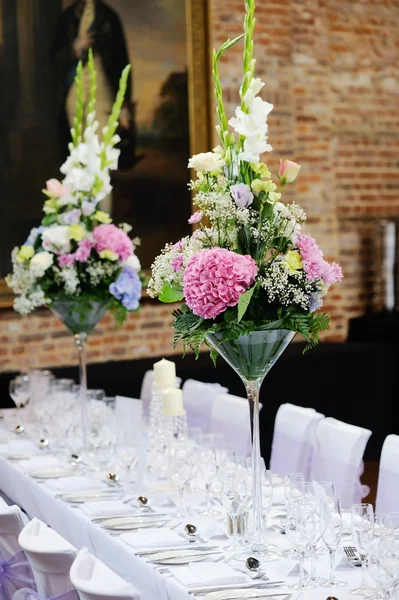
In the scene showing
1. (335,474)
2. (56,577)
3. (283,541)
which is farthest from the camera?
(335,474)

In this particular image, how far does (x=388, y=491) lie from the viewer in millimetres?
3844

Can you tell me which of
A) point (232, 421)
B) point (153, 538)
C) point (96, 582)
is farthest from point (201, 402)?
point (96, 582)

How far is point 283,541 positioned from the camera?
10.1 ft

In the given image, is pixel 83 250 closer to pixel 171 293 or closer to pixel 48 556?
pixel 171 293

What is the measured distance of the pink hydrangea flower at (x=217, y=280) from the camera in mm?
2873

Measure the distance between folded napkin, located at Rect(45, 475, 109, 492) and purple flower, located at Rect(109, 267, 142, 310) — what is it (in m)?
1.00

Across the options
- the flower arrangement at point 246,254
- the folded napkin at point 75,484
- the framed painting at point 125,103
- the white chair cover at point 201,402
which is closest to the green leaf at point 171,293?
the flower arrangement at point 246,254

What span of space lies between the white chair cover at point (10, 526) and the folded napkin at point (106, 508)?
1.00 ft

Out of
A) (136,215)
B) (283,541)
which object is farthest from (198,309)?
(136,215)

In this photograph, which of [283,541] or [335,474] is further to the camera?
[335,474]

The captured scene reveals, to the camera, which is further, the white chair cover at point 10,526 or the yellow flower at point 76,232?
the yellow flower at point 76,232

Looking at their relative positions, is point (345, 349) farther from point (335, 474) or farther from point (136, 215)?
point (335, 474)

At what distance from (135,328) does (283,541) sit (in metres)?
5.35

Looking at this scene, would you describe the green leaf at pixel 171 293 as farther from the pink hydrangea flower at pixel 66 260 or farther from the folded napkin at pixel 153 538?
the pink hydrangea flower at pixel 66 260
